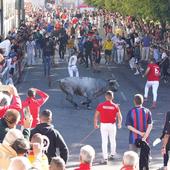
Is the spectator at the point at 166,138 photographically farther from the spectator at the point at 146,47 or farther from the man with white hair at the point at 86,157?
the spectator at the point at 146,47

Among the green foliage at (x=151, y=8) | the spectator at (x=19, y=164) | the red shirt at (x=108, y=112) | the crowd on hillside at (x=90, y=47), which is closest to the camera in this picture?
the spectator at (x=19, y=164)

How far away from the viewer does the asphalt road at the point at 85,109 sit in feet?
54.4

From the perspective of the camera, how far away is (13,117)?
34.0 feet

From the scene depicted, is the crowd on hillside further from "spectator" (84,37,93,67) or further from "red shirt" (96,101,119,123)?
"red shirt" (96,101,119,123)

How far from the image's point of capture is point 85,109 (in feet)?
72.6

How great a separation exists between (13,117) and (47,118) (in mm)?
1050

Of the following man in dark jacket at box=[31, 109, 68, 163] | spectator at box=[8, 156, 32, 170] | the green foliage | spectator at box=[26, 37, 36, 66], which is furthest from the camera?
spectator at box=[26, 37, 36, 66]

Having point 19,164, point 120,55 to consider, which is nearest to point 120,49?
point 120,55

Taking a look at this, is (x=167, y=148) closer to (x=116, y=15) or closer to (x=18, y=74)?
(x=18, y=74)

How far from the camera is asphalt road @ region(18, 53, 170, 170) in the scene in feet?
54.4

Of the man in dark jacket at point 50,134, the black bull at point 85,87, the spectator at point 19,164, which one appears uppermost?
the spectator at point 19,164

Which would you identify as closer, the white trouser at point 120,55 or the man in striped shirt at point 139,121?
the man in striped shirt at point 139,121

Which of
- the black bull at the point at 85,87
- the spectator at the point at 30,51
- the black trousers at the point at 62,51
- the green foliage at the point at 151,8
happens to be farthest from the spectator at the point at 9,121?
the black trousers at the point at 62,51

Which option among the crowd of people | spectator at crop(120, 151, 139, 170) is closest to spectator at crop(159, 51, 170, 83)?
the crowd of people
